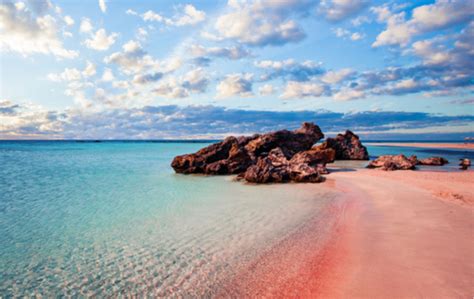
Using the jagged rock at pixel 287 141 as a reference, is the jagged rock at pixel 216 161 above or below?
below

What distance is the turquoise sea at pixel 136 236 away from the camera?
470 centimetres

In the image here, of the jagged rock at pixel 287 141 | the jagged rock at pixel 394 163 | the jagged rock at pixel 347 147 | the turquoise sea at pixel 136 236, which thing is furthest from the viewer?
the jagged rock at pixel 347 147

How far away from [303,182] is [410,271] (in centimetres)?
1134

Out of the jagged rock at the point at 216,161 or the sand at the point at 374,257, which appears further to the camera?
the jagged rock at the point at 216,161

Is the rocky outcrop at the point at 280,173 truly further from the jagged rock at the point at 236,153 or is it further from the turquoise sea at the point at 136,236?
the jagged rock at the point at 236,153

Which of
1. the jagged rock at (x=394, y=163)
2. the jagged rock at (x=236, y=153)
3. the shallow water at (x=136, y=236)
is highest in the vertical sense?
the jagged rock at (x=236, y=153)

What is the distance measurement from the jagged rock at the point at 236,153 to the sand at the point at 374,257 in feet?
40.0

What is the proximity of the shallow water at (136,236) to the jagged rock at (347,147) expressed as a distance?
26069 millimetres

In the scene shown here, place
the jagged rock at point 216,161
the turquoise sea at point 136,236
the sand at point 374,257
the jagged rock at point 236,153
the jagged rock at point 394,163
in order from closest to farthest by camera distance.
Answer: the sand at point 374,257 → the turquoise sea at point 136,236 → the jagged rock at point 216,161 → the jagged rock at point 236,153 → the jagged rock at point 394,163

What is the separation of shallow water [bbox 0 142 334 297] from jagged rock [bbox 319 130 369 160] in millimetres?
26069

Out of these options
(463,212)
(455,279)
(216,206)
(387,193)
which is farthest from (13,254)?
(387,193)

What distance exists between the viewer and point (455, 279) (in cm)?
429

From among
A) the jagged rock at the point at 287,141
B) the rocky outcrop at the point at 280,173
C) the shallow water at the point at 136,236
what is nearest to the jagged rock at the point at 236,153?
the jagged rock at the point at 287,141

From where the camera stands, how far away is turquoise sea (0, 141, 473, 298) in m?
4.70
